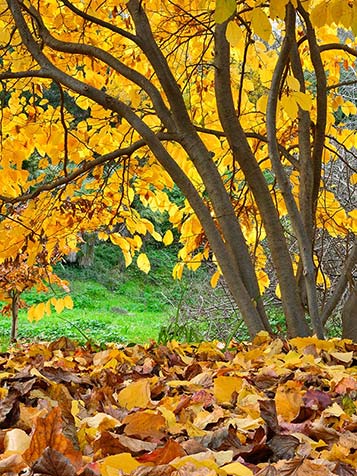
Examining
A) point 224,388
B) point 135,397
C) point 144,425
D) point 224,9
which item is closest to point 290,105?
point 224,9

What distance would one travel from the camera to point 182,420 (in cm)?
124

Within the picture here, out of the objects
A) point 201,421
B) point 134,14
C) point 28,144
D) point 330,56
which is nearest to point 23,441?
point 201,421

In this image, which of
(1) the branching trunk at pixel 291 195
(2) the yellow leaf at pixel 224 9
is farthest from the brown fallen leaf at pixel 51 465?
(1) the branching trunk at pixel 291 195

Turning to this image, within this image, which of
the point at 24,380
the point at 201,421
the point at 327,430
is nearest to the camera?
the point at 327,430

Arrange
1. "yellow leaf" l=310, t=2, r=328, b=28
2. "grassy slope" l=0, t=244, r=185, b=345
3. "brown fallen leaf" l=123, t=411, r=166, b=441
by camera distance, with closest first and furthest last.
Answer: "brown fallen leaf" l=123, t=411, r=166, b=441 < "yellow leaf" l=310, t=2, r=328, b=28 < "grassy slope" l=0, t=244, r=185, b=345

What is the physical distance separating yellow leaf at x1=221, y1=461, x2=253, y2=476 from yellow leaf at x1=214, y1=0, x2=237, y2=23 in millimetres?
1005

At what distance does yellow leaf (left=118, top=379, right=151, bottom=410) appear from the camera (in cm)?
137

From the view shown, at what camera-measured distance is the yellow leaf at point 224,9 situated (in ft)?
4.84

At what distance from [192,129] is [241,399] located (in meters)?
1.81

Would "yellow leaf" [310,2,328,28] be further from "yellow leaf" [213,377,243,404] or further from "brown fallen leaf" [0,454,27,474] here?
"brown fallen leaf" [0,454,27,474]

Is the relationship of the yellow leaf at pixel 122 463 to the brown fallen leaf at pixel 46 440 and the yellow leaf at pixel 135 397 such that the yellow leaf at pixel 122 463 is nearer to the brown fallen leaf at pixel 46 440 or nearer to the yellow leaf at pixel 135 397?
the brown fallen leaf at pixel 46 440

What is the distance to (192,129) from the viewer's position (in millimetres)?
3018

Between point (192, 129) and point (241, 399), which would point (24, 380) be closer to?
point (241, 399)

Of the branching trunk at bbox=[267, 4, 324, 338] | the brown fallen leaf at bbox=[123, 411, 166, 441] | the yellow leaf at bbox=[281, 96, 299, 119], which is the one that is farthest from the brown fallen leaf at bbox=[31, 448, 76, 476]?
the branching trunk at bbox=[267, 4, 324, 338]
